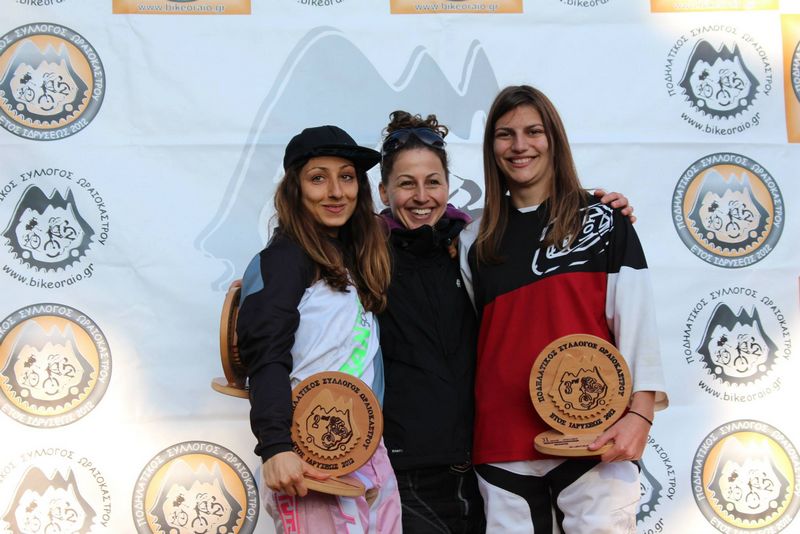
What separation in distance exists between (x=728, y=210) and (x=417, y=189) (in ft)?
4.69

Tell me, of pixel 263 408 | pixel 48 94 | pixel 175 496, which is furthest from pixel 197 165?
pixel 263 408

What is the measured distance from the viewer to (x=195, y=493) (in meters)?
2.77

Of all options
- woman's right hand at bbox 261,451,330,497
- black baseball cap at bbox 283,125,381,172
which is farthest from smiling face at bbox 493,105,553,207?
woman's right hand at bbox 261,451,330,497

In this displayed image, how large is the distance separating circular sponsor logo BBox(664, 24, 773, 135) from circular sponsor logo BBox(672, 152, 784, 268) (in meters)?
0.15

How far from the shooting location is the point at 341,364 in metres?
1.87

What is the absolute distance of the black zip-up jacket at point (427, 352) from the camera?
198cm

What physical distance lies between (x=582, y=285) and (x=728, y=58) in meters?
1.61

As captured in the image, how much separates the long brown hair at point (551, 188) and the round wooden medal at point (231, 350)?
650mm

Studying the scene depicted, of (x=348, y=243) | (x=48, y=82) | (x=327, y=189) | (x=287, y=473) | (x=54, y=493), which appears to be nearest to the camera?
(x=287, y=473)

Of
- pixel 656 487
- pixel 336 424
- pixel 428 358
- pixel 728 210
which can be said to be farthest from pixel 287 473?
pixel 728 210

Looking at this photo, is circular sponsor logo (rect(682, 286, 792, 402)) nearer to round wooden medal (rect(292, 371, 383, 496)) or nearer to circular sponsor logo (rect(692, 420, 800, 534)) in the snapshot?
circular sponsor logo (rect(692, 420, 800, 534))

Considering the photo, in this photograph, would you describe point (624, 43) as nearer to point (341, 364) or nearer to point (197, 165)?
point (197, 165)

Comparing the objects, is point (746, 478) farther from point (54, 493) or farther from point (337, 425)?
point (54, 493)

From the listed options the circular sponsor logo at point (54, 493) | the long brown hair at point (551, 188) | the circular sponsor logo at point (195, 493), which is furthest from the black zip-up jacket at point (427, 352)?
the circular sponsor logo at point (54, 493)
